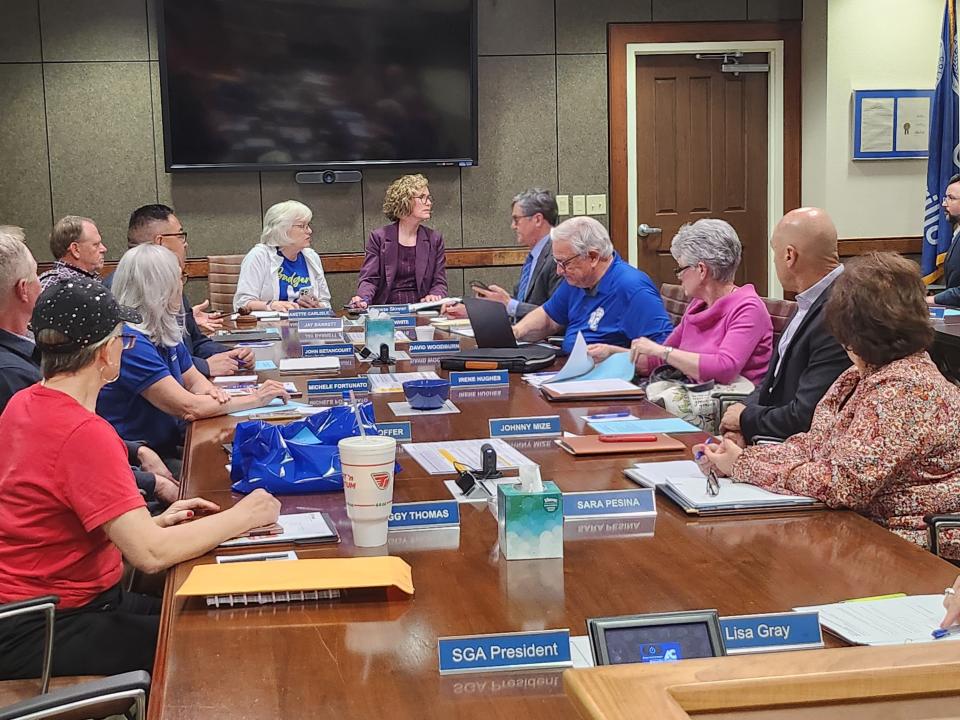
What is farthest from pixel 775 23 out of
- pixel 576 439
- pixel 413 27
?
pixel 576 439

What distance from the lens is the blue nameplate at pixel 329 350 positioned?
14.3 feet

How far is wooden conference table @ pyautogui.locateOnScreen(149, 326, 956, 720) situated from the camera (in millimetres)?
1347

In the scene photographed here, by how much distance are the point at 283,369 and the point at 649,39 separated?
4.65 meters

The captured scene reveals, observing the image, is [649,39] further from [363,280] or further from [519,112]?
[363,280]

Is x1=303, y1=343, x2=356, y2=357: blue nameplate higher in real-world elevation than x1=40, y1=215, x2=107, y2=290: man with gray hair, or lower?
lower

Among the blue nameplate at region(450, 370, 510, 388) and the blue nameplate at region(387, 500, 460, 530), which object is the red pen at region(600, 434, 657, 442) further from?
the blue nameplate at region(450, 370, 510, 388)

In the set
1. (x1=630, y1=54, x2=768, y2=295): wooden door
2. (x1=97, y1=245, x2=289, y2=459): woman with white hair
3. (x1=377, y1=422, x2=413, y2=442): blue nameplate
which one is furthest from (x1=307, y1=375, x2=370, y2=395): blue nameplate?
(x1=630, y1=54, x2=768, y2=295): wooden door

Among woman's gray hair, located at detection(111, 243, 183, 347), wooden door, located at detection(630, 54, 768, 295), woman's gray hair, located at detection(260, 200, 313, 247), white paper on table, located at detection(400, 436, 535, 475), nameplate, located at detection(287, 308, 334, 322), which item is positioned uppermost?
wooden door, located at detection(630, 54, 768, 295)

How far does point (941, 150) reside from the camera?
766cm

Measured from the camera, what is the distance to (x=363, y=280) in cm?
685

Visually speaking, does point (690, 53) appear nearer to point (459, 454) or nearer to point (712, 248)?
point (712, 248)

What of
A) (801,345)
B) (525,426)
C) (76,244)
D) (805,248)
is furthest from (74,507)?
(76,244)

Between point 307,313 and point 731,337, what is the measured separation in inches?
99.8

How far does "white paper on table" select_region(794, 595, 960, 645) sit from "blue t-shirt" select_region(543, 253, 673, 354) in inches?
115
